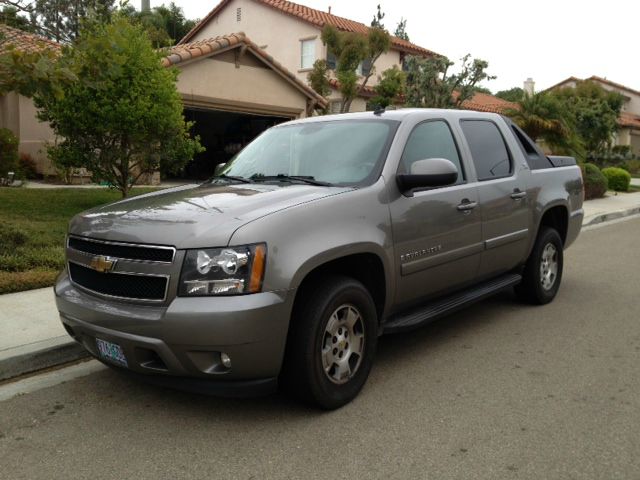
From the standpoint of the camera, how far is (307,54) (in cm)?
2848

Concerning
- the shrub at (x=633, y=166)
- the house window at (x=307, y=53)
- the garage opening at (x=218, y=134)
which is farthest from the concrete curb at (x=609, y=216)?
the shrub at (x=633, y=166)

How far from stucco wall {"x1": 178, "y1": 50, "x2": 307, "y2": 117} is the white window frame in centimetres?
864

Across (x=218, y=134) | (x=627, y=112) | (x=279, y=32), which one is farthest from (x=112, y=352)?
(x=627, y=112)

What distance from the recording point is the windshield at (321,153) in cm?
442

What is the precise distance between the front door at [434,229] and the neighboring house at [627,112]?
148 ft

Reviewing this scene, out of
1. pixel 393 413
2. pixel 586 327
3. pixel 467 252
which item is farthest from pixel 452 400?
pixel 586 327

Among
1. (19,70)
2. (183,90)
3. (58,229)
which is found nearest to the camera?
(19,70)

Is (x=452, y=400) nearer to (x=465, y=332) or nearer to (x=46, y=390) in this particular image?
(x=465, y=332)

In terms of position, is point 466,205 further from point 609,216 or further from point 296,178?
point 609,216

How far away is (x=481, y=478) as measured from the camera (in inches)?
122

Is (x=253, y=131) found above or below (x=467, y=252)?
above

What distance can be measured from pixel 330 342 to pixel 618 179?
21.0 meters

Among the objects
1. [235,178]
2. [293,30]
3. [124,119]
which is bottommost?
[235,178]

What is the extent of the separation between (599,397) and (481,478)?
55.7 inches
